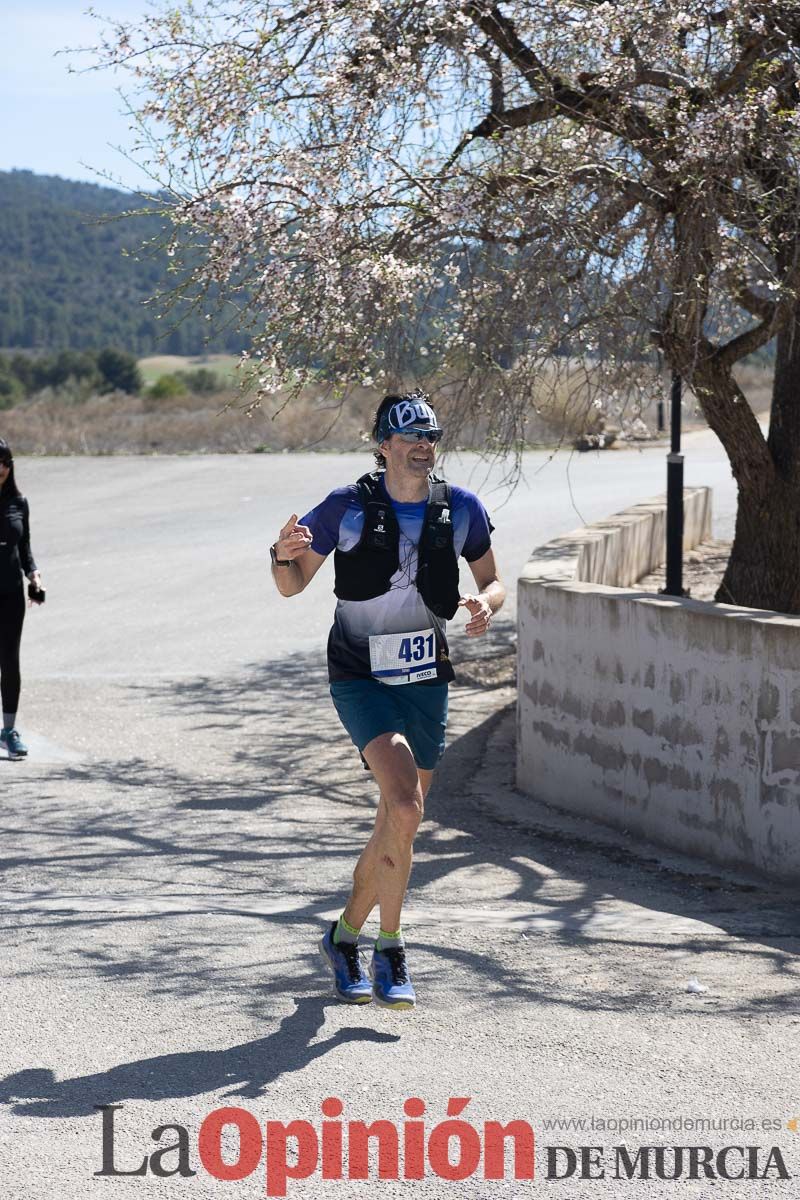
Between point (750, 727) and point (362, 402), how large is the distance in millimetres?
30858

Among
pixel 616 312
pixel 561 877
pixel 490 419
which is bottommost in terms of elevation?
pixel 561 877

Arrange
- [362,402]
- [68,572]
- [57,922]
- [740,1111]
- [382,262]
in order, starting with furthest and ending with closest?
1. [362,402]
2. [68,572]
3. [382,262]
4. [57,922]
5. [740,1111]

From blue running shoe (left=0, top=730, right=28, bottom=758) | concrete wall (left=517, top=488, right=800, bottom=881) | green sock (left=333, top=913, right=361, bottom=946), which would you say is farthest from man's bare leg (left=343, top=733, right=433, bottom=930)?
blue running shoe (left=0, top=730, right=28, bottom=758)

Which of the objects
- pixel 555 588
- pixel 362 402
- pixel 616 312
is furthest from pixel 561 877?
pixel 362 402

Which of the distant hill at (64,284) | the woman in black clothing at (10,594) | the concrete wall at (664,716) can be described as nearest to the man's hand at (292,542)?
the concrete wall at (664,716)

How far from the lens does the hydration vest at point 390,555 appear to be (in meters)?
5.13

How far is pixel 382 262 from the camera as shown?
8.42 meters

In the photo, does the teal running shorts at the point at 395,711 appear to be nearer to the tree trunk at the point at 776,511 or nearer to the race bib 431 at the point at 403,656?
the race bib 431 at the point at 403,656

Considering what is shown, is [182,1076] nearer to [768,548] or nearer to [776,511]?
[768,548]

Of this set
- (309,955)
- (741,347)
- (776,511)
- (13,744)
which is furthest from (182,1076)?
(776,511)

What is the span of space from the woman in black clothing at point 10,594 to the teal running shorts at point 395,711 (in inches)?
161

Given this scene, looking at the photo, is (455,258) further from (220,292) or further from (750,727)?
(750,727)

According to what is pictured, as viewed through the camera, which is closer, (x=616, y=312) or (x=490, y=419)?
(x=616, y=312)

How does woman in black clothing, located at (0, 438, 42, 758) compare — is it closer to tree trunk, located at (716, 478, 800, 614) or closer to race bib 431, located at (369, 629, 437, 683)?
race bib 431, located at (369, 629, 437, 683)
